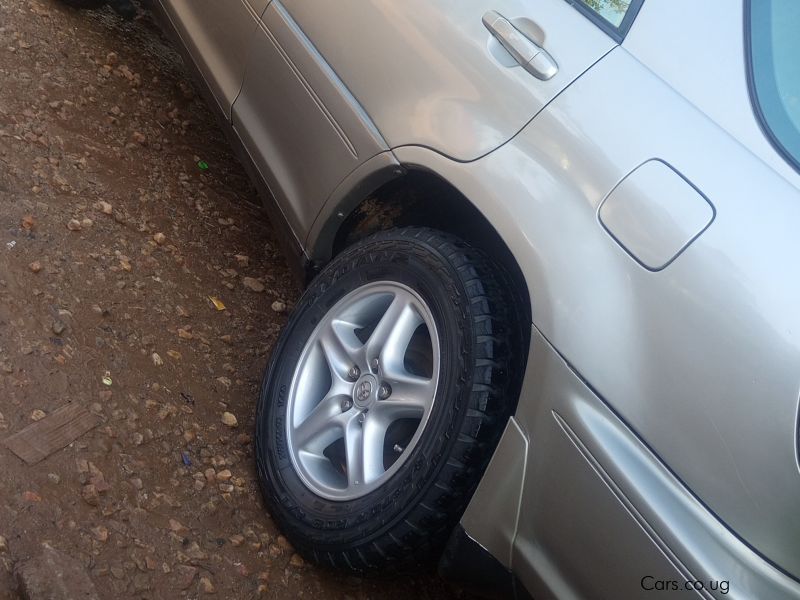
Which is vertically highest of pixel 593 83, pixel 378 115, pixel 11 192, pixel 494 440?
pixel 593 83

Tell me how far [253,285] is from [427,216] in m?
0.94

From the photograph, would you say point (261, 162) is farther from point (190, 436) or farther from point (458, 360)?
point (458, 360)

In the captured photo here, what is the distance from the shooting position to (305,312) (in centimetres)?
252

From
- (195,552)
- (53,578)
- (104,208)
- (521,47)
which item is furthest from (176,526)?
(521,47)

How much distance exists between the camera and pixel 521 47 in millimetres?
2096

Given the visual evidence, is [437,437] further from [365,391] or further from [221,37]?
[221,37]

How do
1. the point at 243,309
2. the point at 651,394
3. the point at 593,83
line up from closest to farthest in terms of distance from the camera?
1. the point at 651,394
2. the point at 593,83
3. the point at 243,309

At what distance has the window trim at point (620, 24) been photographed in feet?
6.57

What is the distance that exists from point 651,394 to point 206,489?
1.34m

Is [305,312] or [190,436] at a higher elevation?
[305,312]

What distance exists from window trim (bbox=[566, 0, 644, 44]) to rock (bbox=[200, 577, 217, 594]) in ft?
5.61

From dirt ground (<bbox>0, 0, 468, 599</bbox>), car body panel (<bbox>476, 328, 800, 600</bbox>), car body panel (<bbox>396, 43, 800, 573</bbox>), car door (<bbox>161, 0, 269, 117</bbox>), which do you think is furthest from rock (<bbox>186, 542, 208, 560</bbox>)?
car door (<bbox>161, 0, 269, 117</bbox>)

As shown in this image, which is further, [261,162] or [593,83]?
[261,162]

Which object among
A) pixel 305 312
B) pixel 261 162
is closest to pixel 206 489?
pixel 305 312
